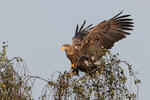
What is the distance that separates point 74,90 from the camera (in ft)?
15.2

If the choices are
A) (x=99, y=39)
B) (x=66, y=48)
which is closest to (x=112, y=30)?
(x=99, y=39)

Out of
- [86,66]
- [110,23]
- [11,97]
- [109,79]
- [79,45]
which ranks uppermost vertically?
[110,23]

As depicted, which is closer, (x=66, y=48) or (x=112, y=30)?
(x=66, y=48)

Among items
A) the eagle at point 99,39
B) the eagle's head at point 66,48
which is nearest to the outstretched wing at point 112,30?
the eagle at point 99,39

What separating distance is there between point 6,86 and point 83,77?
1188 millimetres

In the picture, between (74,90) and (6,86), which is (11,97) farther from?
(74,90)

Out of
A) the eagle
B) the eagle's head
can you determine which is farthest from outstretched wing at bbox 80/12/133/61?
the eagle's head

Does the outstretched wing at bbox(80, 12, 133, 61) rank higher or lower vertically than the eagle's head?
higher

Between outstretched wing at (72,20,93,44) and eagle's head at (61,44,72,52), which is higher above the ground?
outstretched wing at (72,20,93,44)

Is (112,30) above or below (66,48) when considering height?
above

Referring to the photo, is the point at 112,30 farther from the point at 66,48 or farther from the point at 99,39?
the point at 66,48

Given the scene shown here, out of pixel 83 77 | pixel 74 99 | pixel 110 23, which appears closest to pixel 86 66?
pixel 110 23

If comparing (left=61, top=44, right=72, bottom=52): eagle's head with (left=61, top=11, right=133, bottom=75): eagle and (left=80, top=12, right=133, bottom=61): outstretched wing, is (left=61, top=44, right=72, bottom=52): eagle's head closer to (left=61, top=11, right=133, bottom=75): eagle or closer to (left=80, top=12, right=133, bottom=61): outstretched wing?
(left=61, top=11, right=133, bottom=75): eagle

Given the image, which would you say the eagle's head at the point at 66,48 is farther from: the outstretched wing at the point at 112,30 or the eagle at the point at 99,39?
the outstretched wing at the point at 112,30
